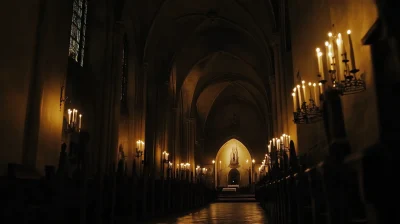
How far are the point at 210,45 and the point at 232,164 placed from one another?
16.5m

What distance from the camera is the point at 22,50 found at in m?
7.42

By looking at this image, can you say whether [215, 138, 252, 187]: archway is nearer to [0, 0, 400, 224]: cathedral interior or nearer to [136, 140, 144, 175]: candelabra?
[0, 0, 400, 224]: cathedral interior

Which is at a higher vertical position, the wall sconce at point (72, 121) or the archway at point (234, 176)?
the wall sconce at point (72, 121)

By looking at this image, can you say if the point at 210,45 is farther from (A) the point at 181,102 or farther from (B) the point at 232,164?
(B) the point at 232,164

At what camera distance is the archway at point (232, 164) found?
35531mm

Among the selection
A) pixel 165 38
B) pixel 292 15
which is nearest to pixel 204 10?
pixel 165 38

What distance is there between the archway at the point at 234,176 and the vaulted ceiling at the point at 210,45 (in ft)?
27.6

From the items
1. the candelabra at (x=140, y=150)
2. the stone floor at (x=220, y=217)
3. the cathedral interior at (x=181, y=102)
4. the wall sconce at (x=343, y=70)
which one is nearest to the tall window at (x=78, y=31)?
the cathedral interior at (x=181, y=102)

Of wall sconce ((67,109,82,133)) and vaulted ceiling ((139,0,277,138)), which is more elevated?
vaulted ceiling ((139,0,277,138))

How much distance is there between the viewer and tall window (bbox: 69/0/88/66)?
12109mm

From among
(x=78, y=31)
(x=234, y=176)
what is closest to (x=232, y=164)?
(x=234, y=176)

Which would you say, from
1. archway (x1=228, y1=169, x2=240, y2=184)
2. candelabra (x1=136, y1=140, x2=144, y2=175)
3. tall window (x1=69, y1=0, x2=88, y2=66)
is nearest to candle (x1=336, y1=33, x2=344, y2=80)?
tall window (x1=69, y1=0, x2=88, y2=66)

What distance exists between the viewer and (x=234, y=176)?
117ft

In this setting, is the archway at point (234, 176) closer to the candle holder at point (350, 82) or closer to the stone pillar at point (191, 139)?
the stone pillar at point (191, 139)
